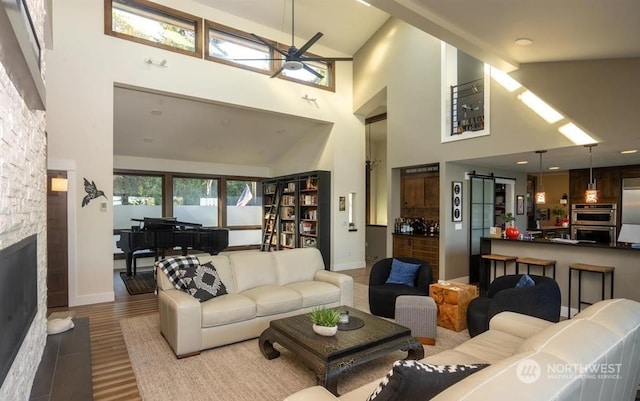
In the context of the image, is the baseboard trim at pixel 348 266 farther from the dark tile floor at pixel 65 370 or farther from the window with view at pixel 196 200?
the dark tile floor at pixel 65 370

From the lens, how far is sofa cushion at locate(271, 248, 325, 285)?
15.0 feet

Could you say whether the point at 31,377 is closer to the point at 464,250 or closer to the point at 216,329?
the point at 216,329

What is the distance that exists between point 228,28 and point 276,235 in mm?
5299

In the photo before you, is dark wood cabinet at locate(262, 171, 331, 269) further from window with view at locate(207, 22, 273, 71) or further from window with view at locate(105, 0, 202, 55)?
window with view at locate(105, 0, 202, 55)

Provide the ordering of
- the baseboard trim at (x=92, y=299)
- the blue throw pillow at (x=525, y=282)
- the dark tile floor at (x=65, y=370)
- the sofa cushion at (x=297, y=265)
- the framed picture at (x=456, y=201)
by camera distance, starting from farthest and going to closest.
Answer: the framed picture at (x=456, y=201) → the baseboard trim at (x=92, y=299) → the sofa cushion at (x=297, y=265) → the blue throw pillow at (x=525, y=282) → the dark tile floor at (x=65, y=370)

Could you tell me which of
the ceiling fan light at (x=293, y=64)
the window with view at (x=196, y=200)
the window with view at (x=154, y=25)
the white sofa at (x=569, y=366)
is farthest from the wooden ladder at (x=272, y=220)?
the white sofa at (x=569, y=366)

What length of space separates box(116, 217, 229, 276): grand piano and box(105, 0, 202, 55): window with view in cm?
332

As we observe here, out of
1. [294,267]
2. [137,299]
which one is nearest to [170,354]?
[294,267]

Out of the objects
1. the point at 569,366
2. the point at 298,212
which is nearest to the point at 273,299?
the point at 569,366

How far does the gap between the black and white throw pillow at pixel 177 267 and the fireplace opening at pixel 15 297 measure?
1.30 metres

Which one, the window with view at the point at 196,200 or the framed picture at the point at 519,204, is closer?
the framed picture at the point at 519,204

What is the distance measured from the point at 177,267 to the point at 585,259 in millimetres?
5224

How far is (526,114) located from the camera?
16.6 feet

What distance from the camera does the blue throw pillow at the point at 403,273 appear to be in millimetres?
4617
